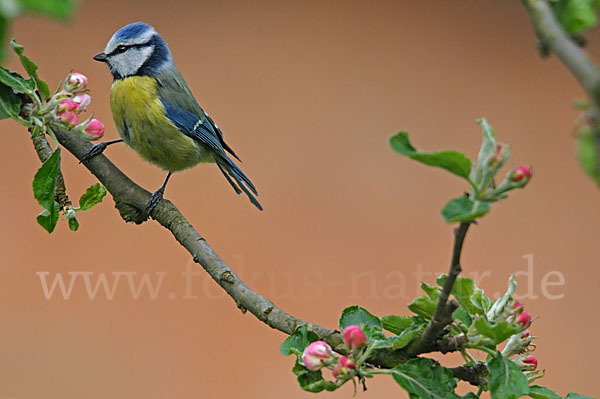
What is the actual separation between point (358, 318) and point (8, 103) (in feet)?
1.31

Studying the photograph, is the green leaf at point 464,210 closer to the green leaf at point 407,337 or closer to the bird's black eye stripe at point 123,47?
the green leaf at point 407,337

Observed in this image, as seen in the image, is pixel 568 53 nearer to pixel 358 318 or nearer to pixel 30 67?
pixel 358 318

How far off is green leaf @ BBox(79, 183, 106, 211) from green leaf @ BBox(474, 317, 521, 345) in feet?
1.37

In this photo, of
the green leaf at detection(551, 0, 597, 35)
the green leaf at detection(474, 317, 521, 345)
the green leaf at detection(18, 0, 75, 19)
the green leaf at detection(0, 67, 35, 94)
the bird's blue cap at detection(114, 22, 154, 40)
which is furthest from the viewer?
the bird's blue cap at detection(114, 22, 154, 40)

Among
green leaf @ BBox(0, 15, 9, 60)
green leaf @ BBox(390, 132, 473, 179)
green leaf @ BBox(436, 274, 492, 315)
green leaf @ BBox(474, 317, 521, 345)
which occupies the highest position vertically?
green leaf @ BBox(390, 132, 473, 179)

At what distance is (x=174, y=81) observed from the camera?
142 cm

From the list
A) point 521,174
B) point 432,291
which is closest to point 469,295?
point 432,291

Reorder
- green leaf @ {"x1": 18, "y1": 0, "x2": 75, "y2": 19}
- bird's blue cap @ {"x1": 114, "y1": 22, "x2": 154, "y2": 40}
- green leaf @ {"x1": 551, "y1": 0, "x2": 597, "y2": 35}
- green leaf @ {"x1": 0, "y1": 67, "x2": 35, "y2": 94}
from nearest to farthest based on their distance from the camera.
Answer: green leaf @ {"x1": 18, "y1": 0, "x2": 75, "y2": 19} → green leaf @ {"x1": 551, "y1": 0, "x2": 597, "y2": 35} → green leaf @ {"x1": 0, "y1": 67, "x2": 35, "y2": 94} → bird's blue cap @ {"x1": 114, "y1": 22, "x2": 154, "y2": 40}

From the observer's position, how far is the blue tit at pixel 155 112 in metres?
1.32

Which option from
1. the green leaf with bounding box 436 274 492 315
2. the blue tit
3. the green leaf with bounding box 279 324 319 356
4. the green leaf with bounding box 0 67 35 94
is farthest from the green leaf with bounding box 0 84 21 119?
the blue tit

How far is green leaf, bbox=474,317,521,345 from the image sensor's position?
1.61 ft

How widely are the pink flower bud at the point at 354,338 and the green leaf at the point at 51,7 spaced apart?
0.36 metres

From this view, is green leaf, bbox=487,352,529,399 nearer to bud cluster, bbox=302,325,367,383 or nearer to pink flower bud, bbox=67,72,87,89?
bud cluster, bbox=302,325,367,383

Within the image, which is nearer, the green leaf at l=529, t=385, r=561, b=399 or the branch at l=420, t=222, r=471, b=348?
the branch at l=420, t=222, r=471, b=348
